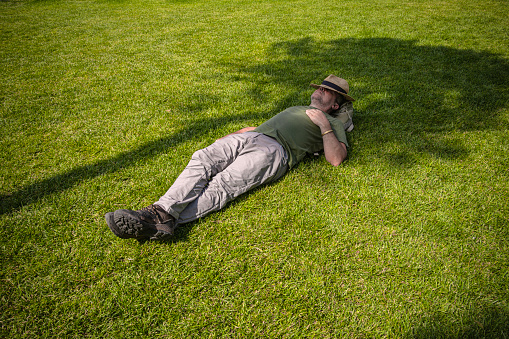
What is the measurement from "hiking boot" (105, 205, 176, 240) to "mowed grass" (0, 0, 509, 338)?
6.6 inches

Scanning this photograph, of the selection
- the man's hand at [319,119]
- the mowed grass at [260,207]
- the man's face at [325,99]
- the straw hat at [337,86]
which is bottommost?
the mowed grass at [260,207]

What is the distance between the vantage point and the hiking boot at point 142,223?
2346 mm

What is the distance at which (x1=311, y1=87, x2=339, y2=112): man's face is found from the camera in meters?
3.80

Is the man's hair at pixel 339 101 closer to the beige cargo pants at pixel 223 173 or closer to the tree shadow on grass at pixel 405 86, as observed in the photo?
the tree shadow on grass at pixel 405 86

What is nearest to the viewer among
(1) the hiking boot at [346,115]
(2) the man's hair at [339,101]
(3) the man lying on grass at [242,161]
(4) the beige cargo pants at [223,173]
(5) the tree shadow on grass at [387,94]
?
(3) the man lying on grass at [242,161]

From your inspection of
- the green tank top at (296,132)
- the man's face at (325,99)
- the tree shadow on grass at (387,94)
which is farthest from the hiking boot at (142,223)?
the man's face at (325,99)

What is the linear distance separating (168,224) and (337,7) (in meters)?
13.5

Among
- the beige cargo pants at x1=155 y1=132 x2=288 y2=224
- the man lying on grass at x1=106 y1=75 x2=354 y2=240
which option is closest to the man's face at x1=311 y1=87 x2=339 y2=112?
the man lying on grass at x1=106 y1=75 x2=354 y2=240

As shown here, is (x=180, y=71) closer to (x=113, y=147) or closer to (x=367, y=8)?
(x=113, y=147)

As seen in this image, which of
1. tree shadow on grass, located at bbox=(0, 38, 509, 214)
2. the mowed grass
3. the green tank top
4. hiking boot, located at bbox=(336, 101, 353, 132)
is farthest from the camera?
hiking boot, located at bbox=(336, 101, 353, 132)

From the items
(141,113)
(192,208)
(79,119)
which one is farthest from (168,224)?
(79,119)

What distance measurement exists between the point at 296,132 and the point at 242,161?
828 mm

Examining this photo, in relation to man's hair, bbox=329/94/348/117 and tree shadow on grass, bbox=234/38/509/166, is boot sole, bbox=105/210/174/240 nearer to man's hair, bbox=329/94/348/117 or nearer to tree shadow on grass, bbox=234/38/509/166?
tree shadow on grass, bbox=234/38/509/166

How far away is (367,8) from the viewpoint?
12133 millimetres
